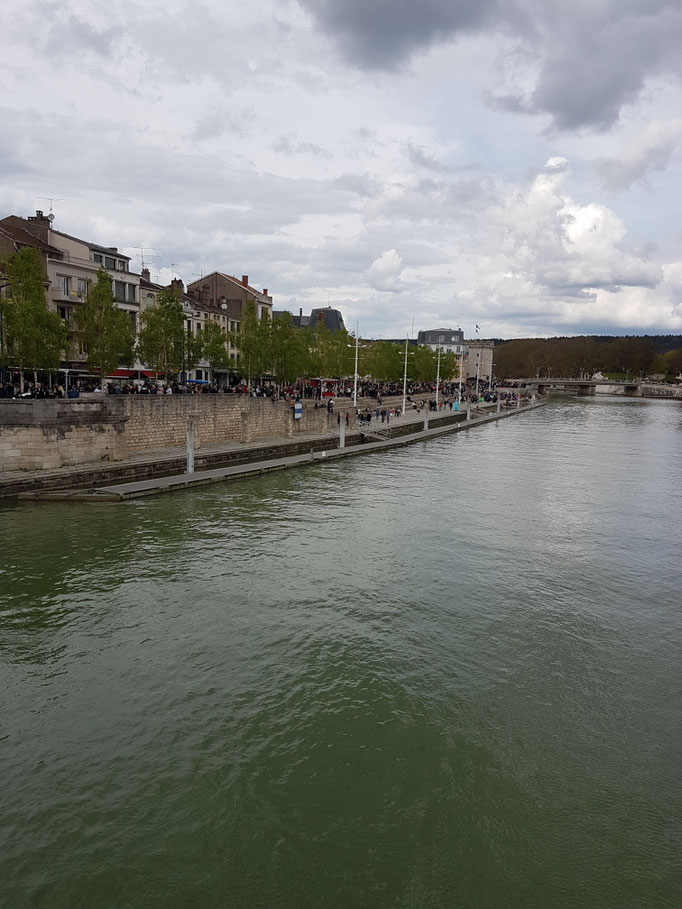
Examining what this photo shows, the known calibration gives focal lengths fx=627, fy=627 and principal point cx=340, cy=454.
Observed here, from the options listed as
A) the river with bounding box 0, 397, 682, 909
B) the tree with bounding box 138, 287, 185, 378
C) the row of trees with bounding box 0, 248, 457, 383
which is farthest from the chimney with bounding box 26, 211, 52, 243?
the river with bounding box 0, 397, 682, 909

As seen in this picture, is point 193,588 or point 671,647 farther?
point 193,588

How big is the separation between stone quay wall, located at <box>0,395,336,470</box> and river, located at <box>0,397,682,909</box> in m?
5.01

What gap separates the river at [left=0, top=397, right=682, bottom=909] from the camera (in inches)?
285

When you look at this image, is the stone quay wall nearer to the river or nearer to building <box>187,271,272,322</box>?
the river

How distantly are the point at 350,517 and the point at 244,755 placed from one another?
48.6 feet

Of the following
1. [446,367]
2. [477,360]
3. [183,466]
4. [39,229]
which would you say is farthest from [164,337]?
[477,360]

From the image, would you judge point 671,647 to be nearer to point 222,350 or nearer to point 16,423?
point 16,423

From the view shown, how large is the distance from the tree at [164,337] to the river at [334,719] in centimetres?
2337

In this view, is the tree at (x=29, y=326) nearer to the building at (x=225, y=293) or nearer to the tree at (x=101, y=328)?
the tree at (x=101, y=328)

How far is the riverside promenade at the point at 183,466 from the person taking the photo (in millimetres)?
24266

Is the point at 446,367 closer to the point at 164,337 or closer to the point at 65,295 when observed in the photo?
the point at 65,295

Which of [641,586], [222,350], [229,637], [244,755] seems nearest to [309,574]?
[229,637]

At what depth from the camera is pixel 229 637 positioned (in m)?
12.9

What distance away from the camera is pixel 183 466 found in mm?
30578
